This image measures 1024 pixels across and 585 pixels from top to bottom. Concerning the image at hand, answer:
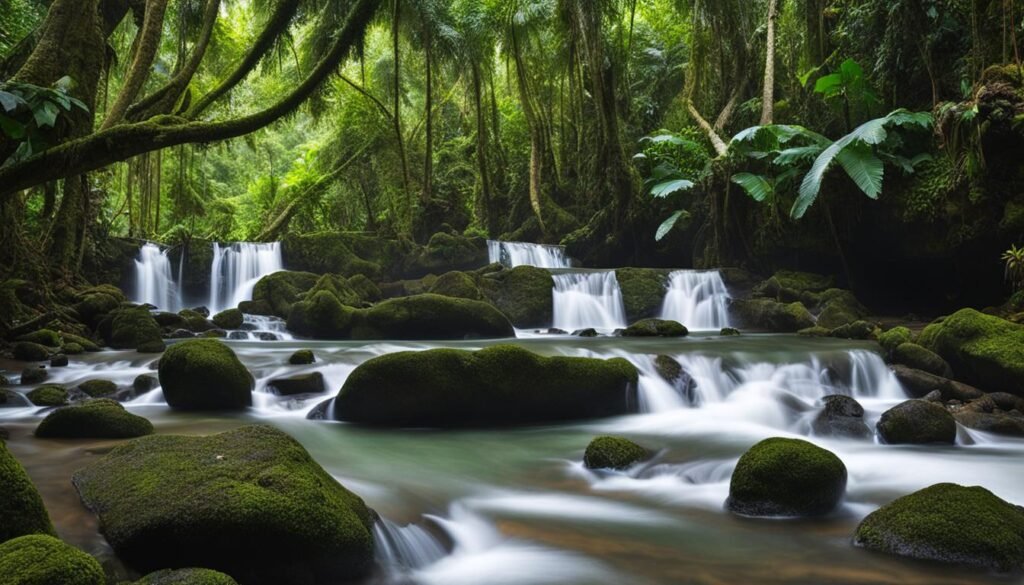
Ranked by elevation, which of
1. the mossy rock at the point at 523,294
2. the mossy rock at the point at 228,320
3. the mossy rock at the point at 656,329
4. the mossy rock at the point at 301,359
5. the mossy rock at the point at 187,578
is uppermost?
the mossy rock at the point at 523,294

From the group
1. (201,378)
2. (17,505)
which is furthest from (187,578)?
(201,378)

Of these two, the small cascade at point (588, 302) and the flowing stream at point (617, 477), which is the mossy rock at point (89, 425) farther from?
the small cascade at point (588, 302)

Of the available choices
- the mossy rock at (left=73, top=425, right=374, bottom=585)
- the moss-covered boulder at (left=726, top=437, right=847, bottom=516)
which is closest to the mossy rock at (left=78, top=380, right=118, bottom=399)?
the mossy rock at (left=73, top=425, right=374, bottom=585)

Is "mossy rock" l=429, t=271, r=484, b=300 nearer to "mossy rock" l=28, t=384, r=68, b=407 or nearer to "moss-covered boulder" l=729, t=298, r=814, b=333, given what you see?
"moss-covered boulder" l=729, t=298, r=814, b=333

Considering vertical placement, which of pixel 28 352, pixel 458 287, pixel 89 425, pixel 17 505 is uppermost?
pixel 458 287

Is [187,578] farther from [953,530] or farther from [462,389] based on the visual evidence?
[462,389]

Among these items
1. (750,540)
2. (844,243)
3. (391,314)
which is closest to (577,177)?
(844,243)

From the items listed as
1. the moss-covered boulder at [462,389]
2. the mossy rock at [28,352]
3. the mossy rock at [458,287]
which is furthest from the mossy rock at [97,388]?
the mossy rock at [458,287]

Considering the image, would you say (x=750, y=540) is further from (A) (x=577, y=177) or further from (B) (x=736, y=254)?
(A) (x=577, y=177)

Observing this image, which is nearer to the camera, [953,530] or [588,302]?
[953,530]

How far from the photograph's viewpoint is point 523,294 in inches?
634

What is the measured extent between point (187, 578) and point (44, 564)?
0.53 m

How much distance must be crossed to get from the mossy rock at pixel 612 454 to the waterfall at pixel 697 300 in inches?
381

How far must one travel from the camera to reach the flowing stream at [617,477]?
4047 millimetres
